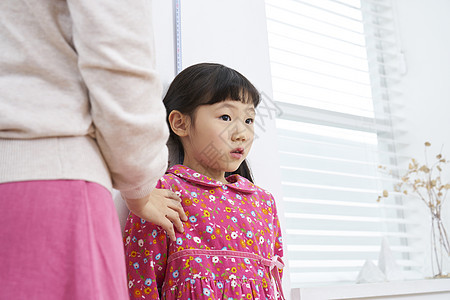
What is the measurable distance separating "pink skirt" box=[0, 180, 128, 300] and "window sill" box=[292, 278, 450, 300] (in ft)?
3.14

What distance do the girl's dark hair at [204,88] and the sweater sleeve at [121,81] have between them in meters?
0.53

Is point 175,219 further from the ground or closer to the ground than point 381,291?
further from the ground

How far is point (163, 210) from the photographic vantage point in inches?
38.1

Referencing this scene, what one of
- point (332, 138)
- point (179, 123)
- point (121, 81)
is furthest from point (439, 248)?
point (121, 81)

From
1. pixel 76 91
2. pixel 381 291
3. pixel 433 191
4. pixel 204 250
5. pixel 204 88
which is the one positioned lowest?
pixel 381 291

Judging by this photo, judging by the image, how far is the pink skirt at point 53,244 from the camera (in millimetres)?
503

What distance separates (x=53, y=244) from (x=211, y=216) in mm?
595

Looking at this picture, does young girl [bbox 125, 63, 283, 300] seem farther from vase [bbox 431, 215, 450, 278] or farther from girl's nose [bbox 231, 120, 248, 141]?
vase [bbox 431, 215, 450, 278]

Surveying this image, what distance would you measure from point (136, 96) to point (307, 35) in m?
1.68

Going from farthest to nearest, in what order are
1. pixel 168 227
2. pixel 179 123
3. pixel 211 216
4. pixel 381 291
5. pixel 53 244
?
pixel 381 291 < pixel 179 123 < pixel 211 216 < pixel 168 227 < pixel 53 244

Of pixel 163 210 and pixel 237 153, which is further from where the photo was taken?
pixel 237 153

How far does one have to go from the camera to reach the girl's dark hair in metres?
1.17

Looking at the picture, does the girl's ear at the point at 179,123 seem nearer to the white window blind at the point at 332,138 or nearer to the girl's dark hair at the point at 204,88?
the girl's dark hair at the point at 204,88

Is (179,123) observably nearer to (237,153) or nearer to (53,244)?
(237,153)
